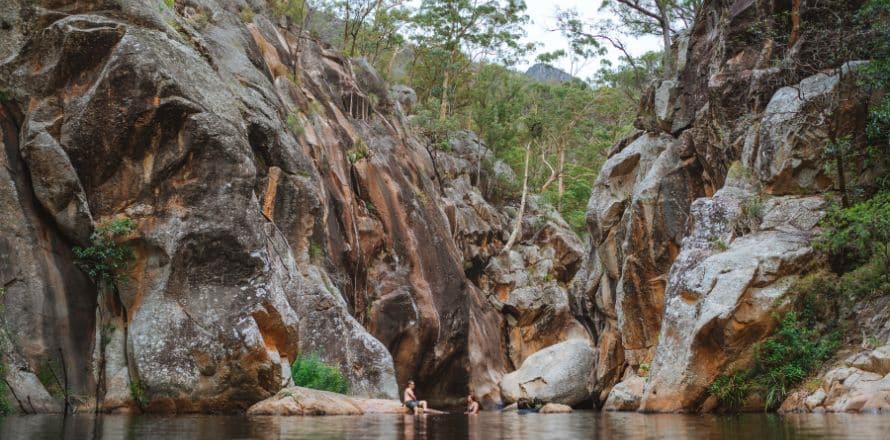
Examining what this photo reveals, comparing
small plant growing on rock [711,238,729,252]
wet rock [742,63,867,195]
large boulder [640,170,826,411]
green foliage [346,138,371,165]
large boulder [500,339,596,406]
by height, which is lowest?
large boulder [500,339,596,406]

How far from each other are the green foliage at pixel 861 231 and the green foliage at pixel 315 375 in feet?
46.0

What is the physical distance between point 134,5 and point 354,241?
42.1ft

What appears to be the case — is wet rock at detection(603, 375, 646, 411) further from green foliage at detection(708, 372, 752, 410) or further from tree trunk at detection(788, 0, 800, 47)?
tree trunk at detection(788, 0, 800, 47)

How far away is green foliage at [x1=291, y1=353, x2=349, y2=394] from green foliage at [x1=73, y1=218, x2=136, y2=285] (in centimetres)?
547

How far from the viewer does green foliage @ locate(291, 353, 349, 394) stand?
21.1 meters

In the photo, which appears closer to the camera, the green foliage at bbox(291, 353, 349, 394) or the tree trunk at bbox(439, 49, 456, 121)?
the green foliage at bbox(291, 353, 349, 394)

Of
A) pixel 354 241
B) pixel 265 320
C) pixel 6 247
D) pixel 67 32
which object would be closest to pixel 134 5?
pixel 67 32

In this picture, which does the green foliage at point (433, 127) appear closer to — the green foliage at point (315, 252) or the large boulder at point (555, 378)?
the large boulder at point (555, 378)

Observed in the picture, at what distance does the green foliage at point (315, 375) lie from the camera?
21.1 meters

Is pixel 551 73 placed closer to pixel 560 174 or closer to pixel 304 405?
pixel 560 174

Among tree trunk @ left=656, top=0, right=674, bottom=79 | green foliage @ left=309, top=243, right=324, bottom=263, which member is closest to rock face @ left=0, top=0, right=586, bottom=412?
green foliage @ left=309, top=243, right=324, bottom=263

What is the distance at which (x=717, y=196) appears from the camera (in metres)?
24.4

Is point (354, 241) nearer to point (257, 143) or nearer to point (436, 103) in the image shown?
point (257, 143)

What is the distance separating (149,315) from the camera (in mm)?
18203
